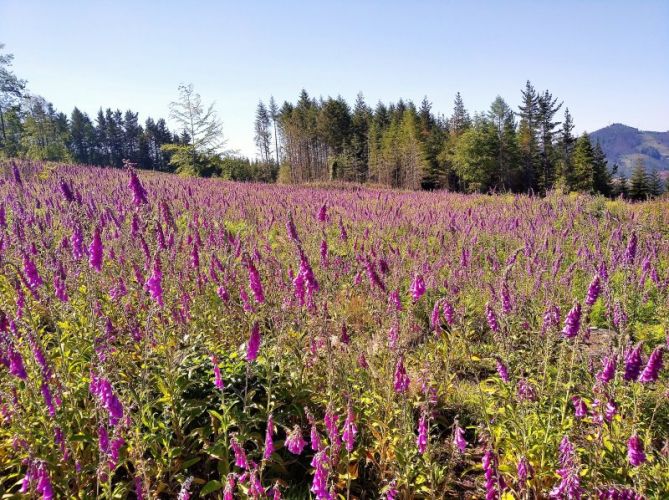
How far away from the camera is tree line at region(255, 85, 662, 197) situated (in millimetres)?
54959

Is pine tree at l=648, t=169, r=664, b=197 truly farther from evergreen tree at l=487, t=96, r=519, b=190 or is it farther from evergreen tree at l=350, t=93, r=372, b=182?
evergreen tree at l=350, t=93, r=372, b=182

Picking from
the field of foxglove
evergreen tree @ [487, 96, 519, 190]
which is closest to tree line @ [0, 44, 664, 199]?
evergreen tree @ [487, 96, 519, 190]

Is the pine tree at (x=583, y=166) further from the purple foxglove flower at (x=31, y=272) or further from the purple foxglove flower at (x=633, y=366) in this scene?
the purple foxglove flower at (x=31, y=272)

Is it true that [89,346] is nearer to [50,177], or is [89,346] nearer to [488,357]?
[488,357]

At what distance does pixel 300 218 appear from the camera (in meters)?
9.73

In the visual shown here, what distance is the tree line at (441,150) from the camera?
54959mm

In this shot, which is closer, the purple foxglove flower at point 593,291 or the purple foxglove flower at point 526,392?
the purple foxglove flower at point 593,291

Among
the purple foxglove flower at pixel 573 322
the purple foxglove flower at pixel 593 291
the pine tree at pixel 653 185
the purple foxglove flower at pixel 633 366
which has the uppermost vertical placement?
the pine tree at pixel 653 185

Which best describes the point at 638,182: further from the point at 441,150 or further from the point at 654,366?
the point at 654,366

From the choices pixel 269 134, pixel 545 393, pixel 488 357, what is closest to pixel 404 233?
pixel 488 357

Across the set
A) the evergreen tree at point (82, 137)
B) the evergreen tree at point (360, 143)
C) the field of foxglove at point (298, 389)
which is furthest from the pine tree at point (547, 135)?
the evergreen tree at point (82, 137)

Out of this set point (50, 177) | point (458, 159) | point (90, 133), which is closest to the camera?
point (50, 177)

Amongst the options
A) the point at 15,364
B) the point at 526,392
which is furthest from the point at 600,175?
the point at 15,364

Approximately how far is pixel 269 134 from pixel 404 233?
84.1m
